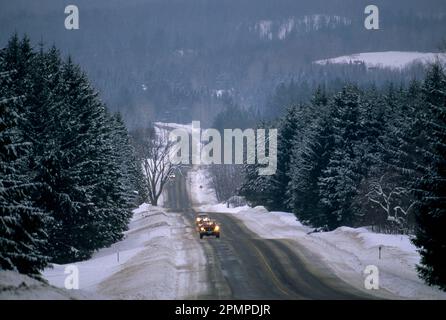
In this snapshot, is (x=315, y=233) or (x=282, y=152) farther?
(x=282, y=152)

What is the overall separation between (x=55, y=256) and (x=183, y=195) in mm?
108283

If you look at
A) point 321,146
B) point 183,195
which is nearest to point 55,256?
point 321,146

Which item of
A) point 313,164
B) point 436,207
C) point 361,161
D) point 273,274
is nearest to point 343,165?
point 361,161

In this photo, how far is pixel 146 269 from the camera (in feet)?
113

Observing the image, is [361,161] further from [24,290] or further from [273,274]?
[24,290]

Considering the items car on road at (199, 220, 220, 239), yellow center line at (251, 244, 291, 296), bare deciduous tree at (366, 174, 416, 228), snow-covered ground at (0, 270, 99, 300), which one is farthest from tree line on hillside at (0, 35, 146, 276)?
bare deciduous tree at (366, 174, 416, 228)

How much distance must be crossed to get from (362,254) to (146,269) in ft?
50.2

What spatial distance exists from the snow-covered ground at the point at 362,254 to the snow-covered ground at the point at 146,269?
26.5 ft

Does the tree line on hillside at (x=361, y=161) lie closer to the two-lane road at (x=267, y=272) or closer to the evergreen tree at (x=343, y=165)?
the evergreen tree at (x=343, y=165)

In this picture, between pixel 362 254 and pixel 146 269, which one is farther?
pixel 362 254

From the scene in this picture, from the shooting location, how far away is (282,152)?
70.4 meters

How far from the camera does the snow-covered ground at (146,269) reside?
1131 inches

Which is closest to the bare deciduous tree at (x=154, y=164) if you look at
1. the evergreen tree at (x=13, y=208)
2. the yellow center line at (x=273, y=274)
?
the yellow center line at (x=273, y=274)
